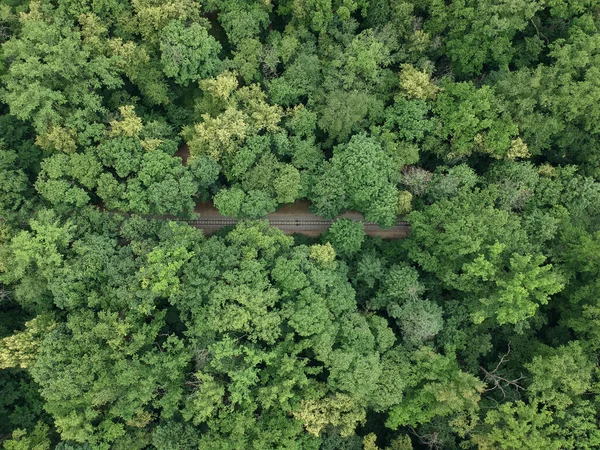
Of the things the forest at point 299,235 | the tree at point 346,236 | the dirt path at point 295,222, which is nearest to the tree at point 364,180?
the forest at point 299,235

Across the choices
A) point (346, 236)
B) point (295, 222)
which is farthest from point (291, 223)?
point (346, 236)

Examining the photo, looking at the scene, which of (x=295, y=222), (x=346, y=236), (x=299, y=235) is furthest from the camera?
(x=295, y=222)

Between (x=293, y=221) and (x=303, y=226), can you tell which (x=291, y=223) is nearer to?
(x=293, y=221)

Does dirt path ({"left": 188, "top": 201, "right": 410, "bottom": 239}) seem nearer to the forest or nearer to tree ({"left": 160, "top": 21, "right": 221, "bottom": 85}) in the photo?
the forest

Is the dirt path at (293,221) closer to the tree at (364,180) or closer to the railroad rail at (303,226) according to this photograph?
the railroad rail at (303,226)

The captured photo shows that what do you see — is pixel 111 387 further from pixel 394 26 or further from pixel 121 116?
pixel 394 26

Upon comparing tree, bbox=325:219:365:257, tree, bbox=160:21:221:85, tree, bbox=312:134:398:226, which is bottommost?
tree, bbox=325:219:365:257

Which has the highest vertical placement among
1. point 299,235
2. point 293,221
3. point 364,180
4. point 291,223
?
point 364,180

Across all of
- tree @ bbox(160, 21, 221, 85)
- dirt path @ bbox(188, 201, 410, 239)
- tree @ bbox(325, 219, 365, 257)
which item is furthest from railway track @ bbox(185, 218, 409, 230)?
tree @ bbox(160, 21, 221, 85)

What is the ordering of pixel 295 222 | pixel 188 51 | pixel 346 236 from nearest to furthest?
pixel 188 51 → pixel 346 236 → pixel 295 222
